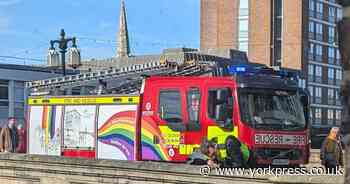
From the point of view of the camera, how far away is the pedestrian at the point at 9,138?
1873 cm

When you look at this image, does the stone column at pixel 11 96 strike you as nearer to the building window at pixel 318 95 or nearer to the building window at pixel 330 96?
the building window at pixel 318 95

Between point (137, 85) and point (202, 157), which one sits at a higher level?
point (137, 85)

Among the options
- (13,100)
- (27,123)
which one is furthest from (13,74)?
(27,123)

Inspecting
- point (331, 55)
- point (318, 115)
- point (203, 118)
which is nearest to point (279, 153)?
point (203, 118)

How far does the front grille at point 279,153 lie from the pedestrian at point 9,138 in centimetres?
789

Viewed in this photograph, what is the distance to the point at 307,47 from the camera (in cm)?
9419

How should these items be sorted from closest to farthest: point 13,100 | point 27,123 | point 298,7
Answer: point 27,123, point 13,100, point 298,7

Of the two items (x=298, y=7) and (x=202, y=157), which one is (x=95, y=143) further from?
(x=298, y=7)

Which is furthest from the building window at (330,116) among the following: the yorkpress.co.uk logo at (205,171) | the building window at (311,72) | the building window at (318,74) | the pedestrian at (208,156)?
the yorkpress.co.uk logo at (205,171)

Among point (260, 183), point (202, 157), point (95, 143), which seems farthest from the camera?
point (95, 143)

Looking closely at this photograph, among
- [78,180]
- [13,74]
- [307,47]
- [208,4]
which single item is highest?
[208,4]

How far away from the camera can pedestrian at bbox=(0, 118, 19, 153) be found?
1873cm

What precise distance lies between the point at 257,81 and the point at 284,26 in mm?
82146

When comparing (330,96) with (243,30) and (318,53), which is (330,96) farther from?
(243,30)
